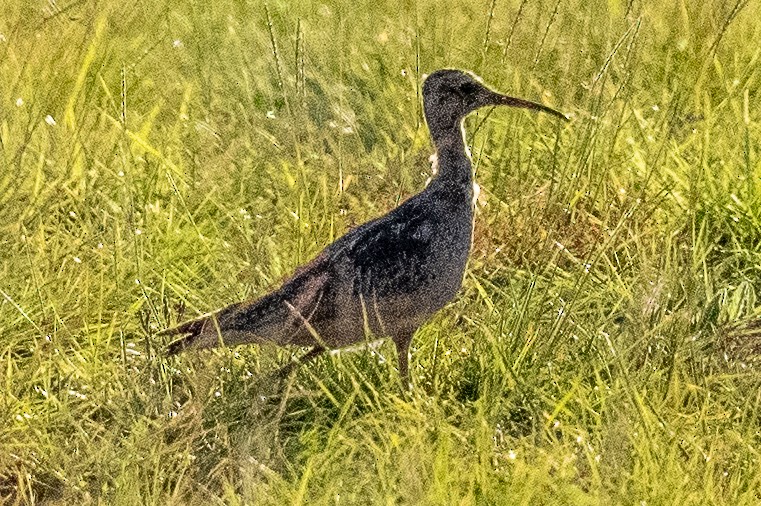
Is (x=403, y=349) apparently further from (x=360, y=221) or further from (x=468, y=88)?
(x=360, y=221)

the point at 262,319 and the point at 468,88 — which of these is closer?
the point at 262,319

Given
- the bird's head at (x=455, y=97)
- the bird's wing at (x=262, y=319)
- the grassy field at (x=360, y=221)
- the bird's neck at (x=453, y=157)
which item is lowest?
the grassy field at (x=360, y=221)

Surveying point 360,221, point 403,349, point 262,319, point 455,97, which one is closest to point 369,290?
point 403,349

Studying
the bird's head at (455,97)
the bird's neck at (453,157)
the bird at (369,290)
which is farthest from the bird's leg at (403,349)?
the bird's head at (455,97)

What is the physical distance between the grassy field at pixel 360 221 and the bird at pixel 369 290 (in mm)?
109

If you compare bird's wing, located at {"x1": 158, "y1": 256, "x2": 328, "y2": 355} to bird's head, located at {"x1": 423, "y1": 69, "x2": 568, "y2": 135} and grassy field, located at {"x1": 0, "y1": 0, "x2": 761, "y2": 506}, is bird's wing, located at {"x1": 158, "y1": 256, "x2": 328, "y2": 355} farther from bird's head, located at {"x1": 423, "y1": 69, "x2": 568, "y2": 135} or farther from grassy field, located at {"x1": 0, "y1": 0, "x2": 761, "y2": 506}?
bird's head, located at {"x1": 423, "y1": 69, "x2": 568, "y2": 135}

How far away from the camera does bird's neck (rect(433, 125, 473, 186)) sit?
4.31 metres

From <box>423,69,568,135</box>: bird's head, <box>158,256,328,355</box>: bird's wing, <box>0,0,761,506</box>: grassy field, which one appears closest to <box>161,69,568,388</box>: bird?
<box>158,256,328,355</box>: bird's wing

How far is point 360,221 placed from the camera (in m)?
5.29

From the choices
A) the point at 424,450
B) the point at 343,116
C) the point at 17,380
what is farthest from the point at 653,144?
the point at 17,380

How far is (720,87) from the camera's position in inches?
238

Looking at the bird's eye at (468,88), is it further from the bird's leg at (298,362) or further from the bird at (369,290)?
the bird's leg at (298,362)

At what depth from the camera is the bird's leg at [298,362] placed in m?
4.16

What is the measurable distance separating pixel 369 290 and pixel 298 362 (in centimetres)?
31
